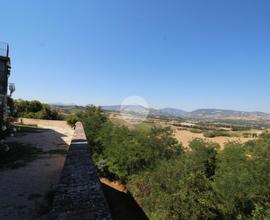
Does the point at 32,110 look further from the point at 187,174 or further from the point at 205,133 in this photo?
the point at 205,133

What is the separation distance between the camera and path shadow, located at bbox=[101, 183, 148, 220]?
Result: 12.1 metres

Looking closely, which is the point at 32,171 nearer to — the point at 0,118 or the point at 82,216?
the point at 0,118

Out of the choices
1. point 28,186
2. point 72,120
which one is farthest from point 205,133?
point 28,186

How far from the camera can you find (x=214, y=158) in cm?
1451

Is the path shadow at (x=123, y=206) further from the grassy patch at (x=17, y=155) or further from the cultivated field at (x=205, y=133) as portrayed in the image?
the cultivated field at (x=205, y=133)

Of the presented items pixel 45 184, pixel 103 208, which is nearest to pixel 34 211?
pixel 45 184

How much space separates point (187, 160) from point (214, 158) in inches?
114

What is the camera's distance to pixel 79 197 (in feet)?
14.5

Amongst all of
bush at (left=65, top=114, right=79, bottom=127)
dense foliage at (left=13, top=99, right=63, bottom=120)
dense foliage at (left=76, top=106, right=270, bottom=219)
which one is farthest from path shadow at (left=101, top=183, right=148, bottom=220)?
dense foliage at (left=13, top=99, right=63, bottom=120)

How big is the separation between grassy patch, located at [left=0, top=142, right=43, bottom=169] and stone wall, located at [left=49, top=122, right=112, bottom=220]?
7.83m

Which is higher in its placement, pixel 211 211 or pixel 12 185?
pixel 12 185

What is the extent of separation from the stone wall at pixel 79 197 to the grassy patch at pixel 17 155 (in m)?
7.83

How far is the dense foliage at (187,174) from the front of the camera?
31.7 ft

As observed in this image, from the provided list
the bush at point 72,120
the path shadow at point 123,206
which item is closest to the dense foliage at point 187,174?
the path shadow at point 123,206
